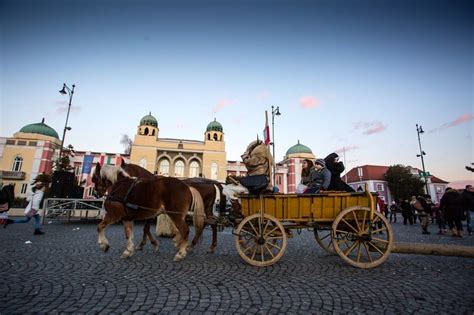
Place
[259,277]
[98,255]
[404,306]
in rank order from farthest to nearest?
[98,255]
[259,277]
[404,306]

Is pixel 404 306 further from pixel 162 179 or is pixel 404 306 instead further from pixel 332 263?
pixel 162 179

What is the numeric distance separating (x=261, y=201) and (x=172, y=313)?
2381mm

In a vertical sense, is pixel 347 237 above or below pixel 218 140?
below

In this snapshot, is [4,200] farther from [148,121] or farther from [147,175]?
[148,121]

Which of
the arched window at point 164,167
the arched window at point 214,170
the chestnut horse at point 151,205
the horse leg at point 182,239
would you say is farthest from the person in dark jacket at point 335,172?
the arched window at point 164,167

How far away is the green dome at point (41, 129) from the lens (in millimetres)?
43853

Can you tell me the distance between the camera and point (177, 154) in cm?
4488

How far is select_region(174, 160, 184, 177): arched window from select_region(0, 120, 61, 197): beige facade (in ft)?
76.3

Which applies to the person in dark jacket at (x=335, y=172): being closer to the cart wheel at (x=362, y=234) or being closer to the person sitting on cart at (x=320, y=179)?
the person sitting on cart at (x=320, y=179)

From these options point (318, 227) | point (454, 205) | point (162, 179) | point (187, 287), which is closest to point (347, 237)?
point (318, 227)

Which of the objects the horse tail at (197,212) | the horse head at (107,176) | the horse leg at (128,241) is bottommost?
the horse leg at (128,241)

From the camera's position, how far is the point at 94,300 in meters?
2.60

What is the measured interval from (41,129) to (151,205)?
183 ft

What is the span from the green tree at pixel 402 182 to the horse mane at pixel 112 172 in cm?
5158
